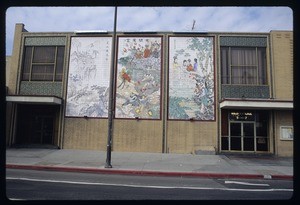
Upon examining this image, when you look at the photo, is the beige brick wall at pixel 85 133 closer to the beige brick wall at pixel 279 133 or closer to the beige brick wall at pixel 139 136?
the beige brick wall at pixel 139 136

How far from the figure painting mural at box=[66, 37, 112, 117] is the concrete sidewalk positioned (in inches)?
122

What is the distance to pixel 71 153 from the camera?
19.9 metres

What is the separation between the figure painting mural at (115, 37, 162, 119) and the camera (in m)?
21.6

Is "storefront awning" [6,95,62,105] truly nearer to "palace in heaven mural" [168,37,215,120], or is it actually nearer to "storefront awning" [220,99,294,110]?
"palace in heaven mural" [168,37,215,120]

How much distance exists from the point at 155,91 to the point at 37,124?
352 inches

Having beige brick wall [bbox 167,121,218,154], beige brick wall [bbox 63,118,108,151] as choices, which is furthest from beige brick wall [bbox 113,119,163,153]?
beige brick wall [bbox 63,118,108,151]

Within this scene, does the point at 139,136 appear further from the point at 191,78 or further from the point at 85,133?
the point at 191,78

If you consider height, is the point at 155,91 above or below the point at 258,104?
above

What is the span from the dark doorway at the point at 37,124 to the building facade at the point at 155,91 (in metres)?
0.07

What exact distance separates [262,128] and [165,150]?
6845 mm

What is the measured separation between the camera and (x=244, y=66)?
2197 centimetres

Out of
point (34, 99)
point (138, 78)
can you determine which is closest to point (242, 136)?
point (138, 78)
